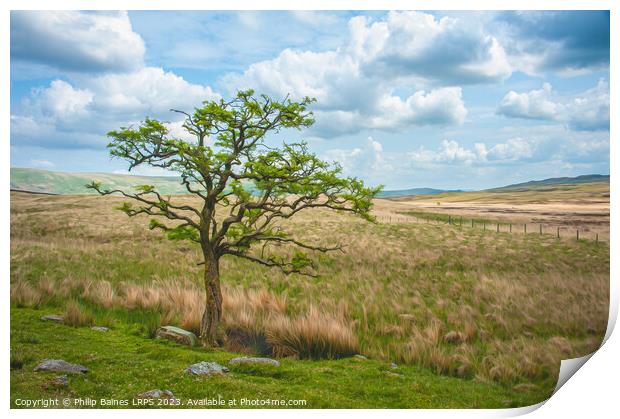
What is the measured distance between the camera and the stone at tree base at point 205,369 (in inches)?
209

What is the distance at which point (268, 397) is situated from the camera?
541cm

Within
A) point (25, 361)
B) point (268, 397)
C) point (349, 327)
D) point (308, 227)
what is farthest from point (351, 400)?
point (308, 227)

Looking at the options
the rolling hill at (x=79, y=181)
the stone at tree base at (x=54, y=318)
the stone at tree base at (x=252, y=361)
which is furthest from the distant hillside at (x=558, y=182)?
the stone at tree base at (x=54, y=318)

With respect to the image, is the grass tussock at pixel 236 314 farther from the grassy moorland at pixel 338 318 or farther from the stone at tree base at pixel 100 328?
the stone at tree base at pixel 100 328

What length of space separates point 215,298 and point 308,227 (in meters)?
8.15

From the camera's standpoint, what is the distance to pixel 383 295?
8.86 m

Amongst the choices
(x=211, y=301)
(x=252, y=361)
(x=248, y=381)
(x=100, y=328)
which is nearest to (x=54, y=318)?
(x=100, y=328)

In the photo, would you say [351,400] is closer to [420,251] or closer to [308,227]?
[420,251]

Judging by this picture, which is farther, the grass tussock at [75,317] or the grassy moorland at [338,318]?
the grass tussock at [75,317]

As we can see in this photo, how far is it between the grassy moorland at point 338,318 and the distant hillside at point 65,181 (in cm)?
71

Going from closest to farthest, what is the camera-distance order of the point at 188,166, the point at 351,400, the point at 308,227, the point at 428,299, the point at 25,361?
Answer: the point at 351,400 → the point at 25,361 → the point at 188,166 → the point at 428,299 → the point at 308,227

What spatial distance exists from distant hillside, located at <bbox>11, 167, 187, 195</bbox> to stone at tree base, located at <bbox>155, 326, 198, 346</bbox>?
247 centimetres

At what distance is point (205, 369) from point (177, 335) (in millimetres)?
1428

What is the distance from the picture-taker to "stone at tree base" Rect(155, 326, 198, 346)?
6.45 metres
